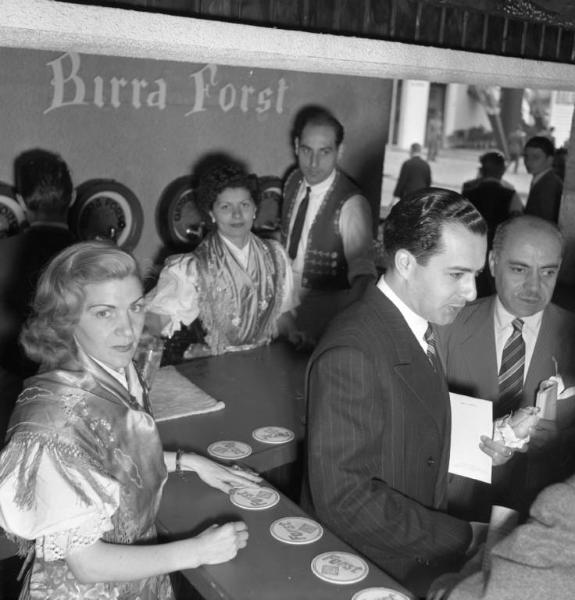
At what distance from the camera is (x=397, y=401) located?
1.96m

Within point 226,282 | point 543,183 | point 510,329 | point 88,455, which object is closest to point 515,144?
point 543,183

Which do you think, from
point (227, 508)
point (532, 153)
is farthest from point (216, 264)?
point (532, 153)

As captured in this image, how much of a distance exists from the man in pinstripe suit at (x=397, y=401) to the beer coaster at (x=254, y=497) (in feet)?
0.73

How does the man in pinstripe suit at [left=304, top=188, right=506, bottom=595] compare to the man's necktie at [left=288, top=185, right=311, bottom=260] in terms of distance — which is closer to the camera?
the man in pinstripe suit at [left=304, top=188, right=506, bottom=595]

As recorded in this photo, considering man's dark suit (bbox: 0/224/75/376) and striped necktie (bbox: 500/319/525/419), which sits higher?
man's dark suit (bbox: 0/224/75/376)

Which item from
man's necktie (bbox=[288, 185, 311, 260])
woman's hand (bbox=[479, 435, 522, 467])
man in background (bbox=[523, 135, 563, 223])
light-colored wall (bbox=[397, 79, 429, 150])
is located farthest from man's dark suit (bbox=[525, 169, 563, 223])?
light-colored wall (bbox=[397, 79, 429, 150])

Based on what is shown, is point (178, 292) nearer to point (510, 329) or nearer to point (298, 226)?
point (298, 226)

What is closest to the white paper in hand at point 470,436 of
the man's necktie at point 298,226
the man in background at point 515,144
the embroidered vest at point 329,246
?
the embroidered vest at point 329,246

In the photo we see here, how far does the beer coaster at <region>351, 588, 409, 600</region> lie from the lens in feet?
5.74

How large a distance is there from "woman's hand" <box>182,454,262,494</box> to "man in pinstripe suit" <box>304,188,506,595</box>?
1.17ft

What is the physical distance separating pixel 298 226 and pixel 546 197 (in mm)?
2937

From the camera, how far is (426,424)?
6.61 feet

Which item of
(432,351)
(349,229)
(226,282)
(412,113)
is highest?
(412,113)

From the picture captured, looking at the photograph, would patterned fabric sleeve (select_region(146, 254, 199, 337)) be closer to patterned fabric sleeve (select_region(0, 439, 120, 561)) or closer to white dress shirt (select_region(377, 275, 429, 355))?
white dress shirt (select_region(377, 275, 429, 355))
